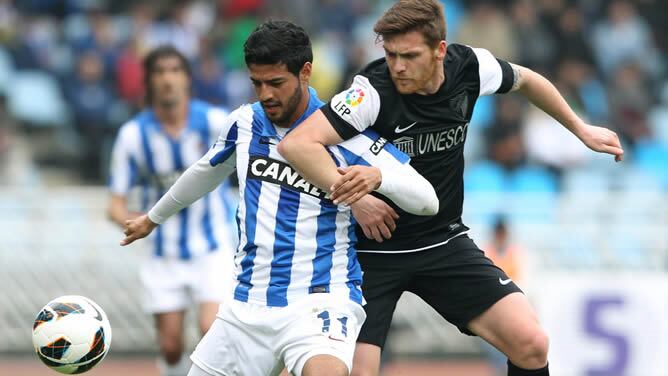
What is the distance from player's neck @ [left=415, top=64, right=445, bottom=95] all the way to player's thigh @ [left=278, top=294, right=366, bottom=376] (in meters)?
1.10

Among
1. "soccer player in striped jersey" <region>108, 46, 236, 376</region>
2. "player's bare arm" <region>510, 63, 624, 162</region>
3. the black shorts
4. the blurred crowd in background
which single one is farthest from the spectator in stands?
"player's bare arm" <region>510, 63, 624, 162</region>

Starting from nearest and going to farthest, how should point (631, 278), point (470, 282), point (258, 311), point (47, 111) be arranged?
point (258, 311), point (470, 282), point (631, 278), point (47, 111)

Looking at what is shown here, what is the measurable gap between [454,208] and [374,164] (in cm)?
80

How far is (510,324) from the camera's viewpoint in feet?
20.0

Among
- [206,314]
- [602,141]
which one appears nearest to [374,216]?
[602,141]

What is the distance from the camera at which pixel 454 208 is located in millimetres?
6340

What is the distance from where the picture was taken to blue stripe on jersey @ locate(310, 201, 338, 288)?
5.60 meters

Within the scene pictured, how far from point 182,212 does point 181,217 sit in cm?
4

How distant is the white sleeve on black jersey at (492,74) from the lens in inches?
245

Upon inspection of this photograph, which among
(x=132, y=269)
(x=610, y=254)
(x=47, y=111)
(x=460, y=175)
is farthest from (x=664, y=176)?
(x=460, y=175)

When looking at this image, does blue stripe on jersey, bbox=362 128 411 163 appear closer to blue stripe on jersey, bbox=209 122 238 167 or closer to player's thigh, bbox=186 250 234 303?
blue stripe on jersey, bbox=209 122 238 167

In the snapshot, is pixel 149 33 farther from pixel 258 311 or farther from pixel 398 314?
pixel 258 311

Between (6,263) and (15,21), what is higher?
(15,21)

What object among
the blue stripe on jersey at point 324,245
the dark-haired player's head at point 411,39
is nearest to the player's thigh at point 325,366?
the blue stripe on jersey at point 324,245
